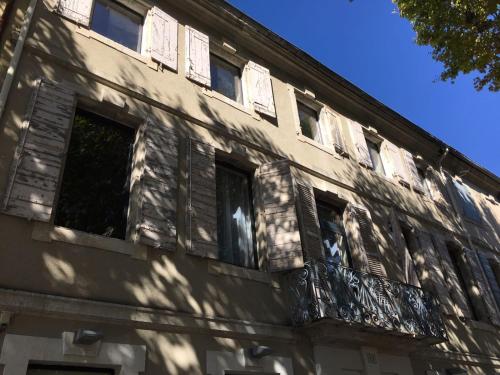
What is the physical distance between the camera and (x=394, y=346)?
26.1 feet

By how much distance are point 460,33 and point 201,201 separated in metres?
6.35

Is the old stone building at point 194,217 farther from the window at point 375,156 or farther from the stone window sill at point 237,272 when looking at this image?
the window at point 375,156

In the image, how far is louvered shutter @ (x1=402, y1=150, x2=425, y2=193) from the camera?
12.4 m

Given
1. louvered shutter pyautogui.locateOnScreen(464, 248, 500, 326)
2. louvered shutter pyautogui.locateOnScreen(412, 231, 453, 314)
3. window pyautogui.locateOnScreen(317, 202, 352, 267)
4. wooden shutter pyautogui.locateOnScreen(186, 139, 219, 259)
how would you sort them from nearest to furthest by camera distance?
wooden shutter pyautogui.locateOnScreen(186, 139, 219, 259), window pyautogui.locateOnScreen(317, 202, 352, 267), louvered shutter pyautogui.locateOnScreen(412, 231, 453, 314), louvered shutter pyautogui.locateOnScreen(464, 248, 500, 326)

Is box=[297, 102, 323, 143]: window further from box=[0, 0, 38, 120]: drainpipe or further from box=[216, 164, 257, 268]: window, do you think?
box=[0, 0, 38, 120]: drainpipe

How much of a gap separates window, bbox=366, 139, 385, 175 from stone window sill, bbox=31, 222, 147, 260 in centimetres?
783

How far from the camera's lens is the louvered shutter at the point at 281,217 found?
7039 mm

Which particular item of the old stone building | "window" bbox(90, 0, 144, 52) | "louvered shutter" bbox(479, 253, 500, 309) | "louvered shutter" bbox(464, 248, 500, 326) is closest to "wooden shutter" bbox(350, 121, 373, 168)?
the old stone building

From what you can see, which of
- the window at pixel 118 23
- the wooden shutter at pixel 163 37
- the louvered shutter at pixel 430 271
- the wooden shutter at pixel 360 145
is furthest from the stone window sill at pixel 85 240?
the louvered shutter at pixel 430 271

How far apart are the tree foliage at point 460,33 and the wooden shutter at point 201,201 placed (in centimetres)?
519

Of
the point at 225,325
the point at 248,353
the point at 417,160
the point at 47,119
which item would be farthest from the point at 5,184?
the point at 417,160

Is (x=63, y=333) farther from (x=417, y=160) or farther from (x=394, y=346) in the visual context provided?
(x=417, y=160)

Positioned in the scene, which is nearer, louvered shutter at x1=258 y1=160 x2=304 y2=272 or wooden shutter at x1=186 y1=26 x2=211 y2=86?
louvered shutter at x1=258 y1=160 x2=304 y2=272

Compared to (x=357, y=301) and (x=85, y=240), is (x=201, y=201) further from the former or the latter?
(x=357, y=301)
